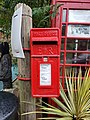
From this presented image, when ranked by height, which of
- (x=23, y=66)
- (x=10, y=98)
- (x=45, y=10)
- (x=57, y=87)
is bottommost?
(x=10, y=98)

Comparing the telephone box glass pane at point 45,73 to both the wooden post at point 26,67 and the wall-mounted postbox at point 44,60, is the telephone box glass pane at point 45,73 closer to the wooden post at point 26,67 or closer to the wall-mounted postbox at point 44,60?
the wall-mounted postbox at point 44,60

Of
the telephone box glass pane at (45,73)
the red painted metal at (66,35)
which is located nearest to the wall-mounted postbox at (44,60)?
the telephone box glass pane at (45,73)

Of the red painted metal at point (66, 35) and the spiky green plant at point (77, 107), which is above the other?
the red painted metal at point (66, 35)

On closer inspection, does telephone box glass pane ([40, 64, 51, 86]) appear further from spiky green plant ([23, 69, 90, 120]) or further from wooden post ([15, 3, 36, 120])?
spiky green plant ([23, 69, 90, 120])

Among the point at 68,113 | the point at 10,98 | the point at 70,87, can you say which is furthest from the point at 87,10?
the point at 10,98

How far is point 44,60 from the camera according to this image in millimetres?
2174

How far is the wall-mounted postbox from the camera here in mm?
2133

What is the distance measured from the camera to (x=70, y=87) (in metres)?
2.51

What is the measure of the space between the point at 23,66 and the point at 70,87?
0.73 metres

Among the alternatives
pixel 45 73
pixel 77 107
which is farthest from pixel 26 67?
pixel 77 107

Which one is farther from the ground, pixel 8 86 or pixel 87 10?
pixel 87 10

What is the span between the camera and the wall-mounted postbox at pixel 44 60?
2133 mm

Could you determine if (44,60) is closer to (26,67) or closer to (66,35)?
(26,67)

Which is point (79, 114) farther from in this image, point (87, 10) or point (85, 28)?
point (87, 10)
